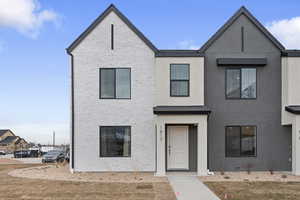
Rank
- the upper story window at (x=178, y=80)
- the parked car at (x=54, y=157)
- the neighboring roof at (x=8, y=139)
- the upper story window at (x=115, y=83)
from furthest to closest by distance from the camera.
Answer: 1. the neighboring roof at (x=8, y=139)
2. the parked car at (x=54, y=157)
3. the upper story window at (x=115, y=83)
4. the upper story window at (x=178, y=80)

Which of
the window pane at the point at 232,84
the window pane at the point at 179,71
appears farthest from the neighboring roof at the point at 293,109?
the window pane at the point at 179,71

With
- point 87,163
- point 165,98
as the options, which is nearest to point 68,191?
point 87,163

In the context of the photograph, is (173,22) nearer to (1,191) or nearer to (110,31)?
(110,31)

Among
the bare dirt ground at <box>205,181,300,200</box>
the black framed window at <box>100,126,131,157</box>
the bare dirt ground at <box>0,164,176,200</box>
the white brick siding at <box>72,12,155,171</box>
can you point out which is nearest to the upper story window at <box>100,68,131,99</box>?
the white brick siding at <box>72,12,155,171</box>

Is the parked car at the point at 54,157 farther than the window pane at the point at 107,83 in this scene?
Yes

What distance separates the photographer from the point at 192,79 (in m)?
20.9

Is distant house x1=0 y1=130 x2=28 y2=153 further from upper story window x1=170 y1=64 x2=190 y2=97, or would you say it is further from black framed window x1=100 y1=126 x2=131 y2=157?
upper story window x1=170 y1=64 x2=190 y2=97

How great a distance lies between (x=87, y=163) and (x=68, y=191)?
21.8 ft

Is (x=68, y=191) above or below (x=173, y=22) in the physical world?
below

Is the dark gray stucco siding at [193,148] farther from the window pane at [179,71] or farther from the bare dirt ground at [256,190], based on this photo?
the bare dirt ground at [256,190]

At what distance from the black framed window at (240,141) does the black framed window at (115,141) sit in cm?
520

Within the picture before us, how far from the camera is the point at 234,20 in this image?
2103 cm

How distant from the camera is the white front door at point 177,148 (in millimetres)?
20938

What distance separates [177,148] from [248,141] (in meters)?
3.74
